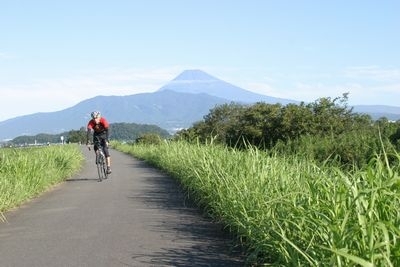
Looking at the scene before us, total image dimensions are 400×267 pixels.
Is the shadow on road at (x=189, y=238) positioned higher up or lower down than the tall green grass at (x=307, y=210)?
lower down

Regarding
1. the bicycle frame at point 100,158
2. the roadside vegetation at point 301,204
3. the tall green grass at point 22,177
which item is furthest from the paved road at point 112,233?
the bicycle frame at point 100,158

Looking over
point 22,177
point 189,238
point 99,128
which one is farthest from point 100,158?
point 189,238

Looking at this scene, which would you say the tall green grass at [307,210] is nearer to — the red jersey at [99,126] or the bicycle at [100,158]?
the red jersey at [99,126]

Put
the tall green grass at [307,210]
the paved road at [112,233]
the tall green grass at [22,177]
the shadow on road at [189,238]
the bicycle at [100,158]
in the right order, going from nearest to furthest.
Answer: the tall green grass at [307,210] < the shadow on road at [189,238] < the paved road at [112,233] < the tall green grass at [22,177] < the bicycle at [100,158]

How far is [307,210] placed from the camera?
5.20m

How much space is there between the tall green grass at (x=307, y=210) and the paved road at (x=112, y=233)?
17.4 inches

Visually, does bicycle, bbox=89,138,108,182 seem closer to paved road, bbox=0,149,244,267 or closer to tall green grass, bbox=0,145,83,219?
tall green grass, bbox=0,145,83,219

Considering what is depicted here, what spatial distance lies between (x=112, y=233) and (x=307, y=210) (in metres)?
3.51

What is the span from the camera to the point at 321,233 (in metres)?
4.64

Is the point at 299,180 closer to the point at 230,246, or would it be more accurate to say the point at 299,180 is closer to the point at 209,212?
the point at 230,246

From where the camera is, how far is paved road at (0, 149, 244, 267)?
6.28 meters

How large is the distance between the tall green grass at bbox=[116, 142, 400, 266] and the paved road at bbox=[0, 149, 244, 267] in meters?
0.44

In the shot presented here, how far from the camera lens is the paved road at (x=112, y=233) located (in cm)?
628

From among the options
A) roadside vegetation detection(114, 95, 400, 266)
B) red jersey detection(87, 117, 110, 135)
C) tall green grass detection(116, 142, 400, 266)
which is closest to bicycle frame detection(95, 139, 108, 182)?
red jersey detection(87, 117, 110, 135)
